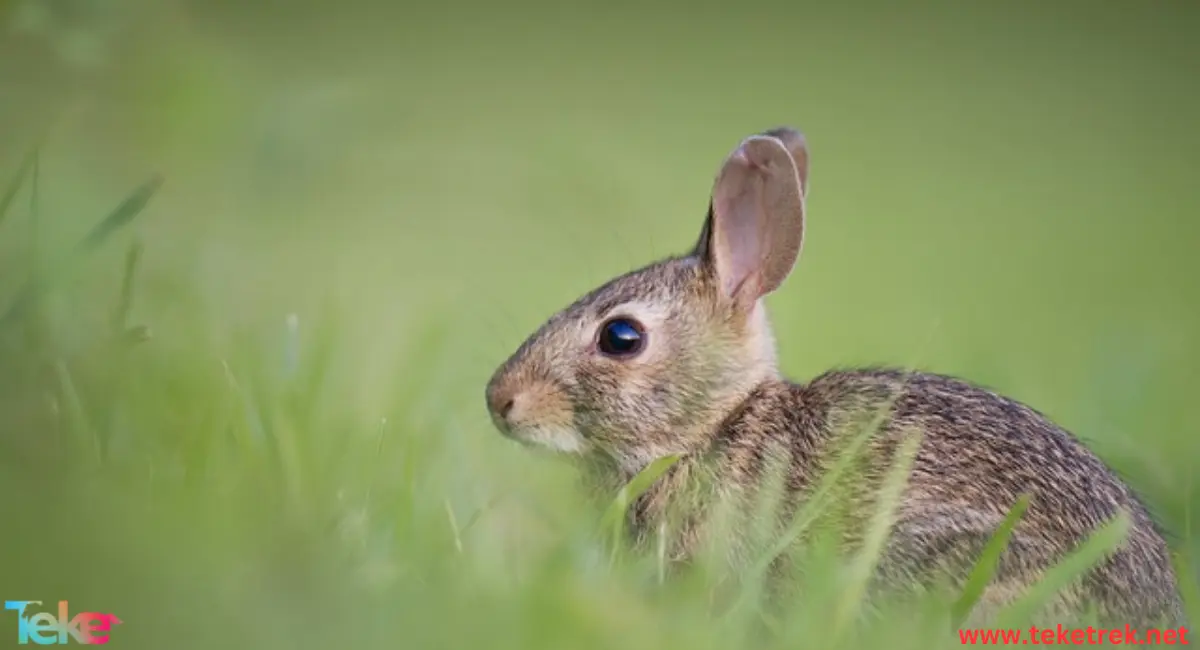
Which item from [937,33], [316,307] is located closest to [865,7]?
[937,33]

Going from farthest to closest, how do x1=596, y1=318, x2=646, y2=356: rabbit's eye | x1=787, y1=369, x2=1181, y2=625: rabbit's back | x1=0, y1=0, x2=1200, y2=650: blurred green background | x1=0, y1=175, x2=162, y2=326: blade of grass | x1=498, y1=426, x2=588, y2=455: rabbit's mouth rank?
x1=596, y1=318, x2=646, y2=356: rabbit's eye, x1=498, y1=426, x2=588, y2=455: rabbit's mouth, x1=787, y1=369, x2=1181, y2=625: rabbit's back, x1=0, y1=175, x2=162, y2=326: blade of grass, x1=0, y1=0, x2=1200, y2=650: blurred green background

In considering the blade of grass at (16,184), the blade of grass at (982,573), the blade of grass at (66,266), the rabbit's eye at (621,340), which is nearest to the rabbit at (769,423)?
the rabbit's eye at (621,340)

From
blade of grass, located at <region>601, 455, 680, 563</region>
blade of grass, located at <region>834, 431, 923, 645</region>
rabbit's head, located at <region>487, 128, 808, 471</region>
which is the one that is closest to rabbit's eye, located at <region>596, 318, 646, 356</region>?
rabbit's head, located at <region>487, 128, 808, 471</region>

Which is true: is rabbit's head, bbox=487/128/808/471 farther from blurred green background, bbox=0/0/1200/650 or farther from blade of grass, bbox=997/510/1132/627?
blade of grass, bbox=997/510/1132/627

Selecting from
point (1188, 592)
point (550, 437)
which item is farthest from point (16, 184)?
point (1188, 592)

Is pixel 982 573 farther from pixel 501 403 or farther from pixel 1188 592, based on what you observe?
pixel 501 403

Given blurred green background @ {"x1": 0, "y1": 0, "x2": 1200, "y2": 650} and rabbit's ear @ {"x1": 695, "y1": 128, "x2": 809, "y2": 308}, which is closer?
blurred green background @ {"x1": 0, "y1": 0, "x2": 1200, "y2": 650}

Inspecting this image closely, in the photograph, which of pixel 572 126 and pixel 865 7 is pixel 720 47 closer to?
pixel 865 7

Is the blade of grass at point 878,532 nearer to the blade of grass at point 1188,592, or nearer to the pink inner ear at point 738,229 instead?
the blade of grass at point 1188,592
